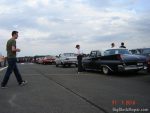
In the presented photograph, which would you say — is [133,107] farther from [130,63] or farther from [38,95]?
[130,63]

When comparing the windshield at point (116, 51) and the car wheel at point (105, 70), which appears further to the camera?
the windshield at point (116, 51)

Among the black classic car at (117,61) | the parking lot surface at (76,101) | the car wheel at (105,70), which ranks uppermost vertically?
the black classic car at (117,61)

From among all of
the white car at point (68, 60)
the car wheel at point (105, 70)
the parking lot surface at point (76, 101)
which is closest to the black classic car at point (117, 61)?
the car wheel at point (105, 70)

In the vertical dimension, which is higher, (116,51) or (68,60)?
(116,51)

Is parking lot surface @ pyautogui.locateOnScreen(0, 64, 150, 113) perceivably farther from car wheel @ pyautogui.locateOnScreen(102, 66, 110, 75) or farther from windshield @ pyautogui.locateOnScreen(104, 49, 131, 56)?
windshield @ pyautogui.locateOnScreen(104, 49, 131, 56)

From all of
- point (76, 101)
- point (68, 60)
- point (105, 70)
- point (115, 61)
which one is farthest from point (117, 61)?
point (68, 60)

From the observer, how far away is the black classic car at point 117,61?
50.3 feet

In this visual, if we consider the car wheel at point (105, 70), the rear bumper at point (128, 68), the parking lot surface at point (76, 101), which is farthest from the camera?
the car wheel at point (105, 70)

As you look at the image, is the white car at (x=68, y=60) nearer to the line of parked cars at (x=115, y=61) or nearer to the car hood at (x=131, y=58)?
the line of parked cars at (x=115, y=61)

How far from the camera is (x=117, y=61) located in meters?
15.5

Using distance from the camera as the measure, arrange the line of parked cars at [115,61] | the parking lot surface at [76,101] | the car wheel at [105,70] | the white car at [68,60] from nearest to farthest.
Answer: the parking lot surface at [76,101] → the line of parked cars at [115,61] → the car wheel at [105,70] → the white car at [68,60]

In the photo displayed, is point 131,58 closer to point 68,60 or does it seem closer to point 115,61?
point 115,61

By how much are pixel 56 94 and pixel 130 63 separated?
6.93 m

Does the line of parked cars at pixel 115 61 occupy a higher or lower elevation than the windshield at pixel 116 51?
lower
